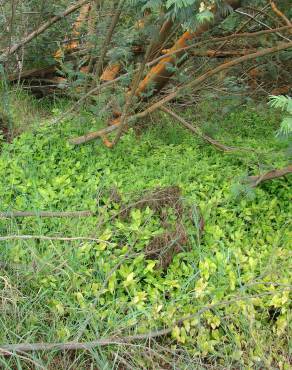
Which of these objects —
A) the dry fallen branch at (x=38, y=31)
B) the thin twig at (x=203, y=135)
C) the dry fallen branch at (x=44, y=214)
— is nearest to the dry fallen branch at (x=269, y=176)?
the thin twig at (x=203, y=135)

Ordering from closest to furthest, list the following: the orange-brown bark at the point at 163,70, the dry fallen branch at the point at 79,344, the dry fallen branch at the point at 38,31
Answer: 1. the dry fallen branch at the point at 79,344
2. the orange-brown bark at the point at 163,70
3. the dry fallen branch at the point at 38,31

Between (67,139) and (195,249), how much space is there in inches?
73.8

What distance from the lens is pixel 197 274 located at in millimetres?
2764

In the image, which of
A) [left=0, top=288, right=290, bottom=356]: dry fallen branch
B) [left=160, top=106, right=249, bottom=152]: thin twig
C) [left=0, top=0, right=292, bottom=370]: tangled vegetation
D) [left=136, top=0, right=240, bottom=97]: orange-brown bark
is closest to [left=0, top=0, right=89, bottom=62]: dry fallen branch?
[left=0, top=0, right=292, bottom=370]: tangled vegetation

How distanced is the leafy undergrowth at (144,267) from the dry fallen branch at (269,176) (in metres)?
0.09

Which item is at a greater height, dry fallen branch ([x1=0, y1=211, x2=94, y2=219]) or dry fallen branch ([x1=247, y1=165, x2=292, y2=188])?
dry fallen branch ([x1=0, y1=211, x2=94, y2=219])

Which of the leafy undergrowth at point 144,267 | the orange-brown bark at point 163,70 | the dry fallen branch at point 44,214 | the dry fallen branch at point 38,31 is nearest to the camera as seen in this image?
the leafy undergrowth at point 144,267

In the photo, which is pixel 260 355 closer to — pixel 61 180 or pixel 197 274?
pixel 197 274

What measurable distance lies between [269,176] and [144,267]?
1.35m

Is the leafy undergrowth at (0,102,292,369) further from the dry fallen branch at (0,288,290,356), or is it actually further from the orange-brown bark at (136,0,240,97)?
the orange-brown bark at (136,0,240,97)

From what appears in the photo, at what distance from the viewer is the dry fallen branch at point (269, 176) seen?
359 cm

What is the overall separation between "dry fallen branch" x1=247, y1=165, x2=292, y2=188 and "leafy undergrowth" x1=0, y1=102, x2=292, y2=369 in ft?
0.28

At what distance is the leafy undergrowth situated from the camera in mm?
2400

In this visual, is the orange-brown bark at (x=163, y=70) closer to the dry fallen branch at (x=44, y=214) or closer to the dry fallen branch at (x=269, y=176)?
the dry fallen branch at (x=269, y=176)
